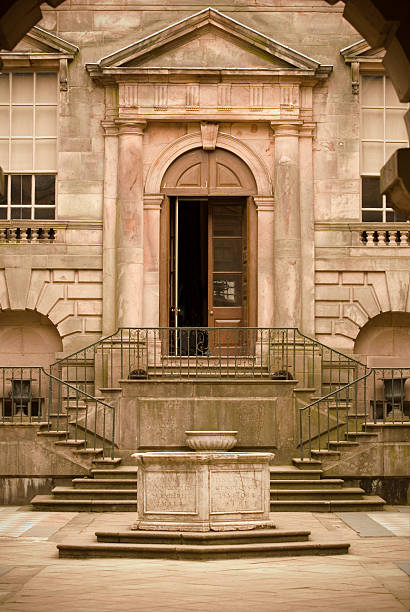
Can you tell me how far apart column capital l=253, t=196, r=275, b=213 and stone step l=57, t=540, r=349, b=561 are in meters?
10.5

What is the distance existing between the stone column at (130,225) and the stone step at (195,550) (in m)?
9.38

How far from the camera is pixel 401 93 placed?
393 inches

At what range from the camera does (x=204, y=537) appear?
14.0 meters

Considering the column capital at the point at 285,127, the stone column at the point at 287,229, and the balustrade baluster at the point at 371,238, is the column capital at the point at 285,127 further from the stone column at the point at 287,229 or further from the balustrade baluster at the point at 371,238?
the balustrade baluster at the point at 371,238

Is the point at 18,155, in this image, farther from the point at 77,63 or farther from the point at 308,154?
the point at 308,154

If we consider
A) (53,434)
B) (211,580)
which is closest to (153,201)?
(53,434)

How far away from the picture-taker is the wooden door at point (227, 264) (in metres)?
23.8

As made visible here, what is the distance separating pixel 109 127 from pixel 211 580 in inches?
520

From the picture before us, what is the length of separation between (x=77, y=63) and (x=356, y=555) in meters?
13.3

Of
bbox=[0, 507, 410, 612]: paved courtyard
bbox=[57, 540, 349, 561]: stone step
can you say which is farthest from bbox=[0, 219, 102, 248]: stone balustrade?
bbox=[57, 540, 349, 561]: stone step

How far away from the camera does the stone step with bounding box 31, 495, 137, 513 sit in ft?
59.7

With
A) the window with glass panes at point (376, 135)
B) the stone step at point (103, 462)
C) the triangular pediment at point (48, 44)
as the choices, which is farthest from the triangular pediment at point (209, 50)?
the stone step at point (103, 462)

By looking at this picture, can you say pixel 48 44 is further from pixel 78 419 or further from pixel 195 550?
pixel 195 550

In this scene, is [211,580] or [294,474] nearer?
[211,580]
